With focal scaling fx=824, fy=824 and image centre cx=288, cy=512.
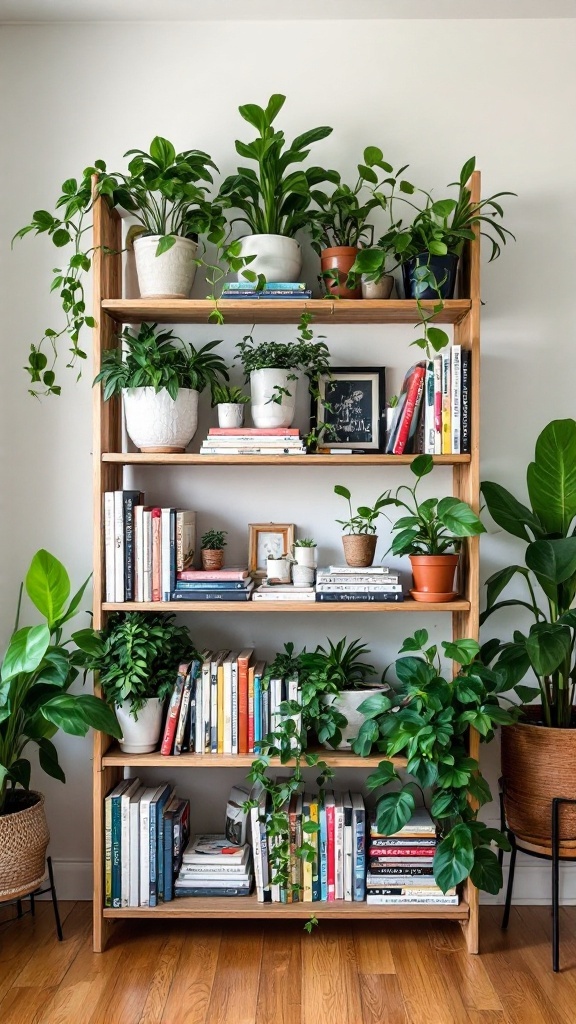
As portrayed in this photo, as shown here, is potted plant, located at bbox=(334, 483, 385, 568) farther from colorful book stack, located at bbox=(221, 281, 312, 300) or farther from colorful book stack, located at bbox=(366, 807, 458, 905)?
colorful book stack, located at bbox=(366, 807, 458, 905)

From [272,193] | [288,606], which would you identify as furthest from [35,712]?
[272,193]

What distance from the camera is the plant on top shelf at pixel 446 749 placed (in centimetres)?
220

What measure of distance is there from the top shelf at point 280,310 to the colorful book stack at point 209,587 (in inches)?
30.0

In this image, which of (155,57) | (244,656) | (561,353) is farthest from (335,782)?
(155,57)

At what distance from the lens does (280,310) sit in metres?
2.38

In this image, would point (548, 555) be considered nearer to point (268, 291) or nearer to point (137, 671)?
point (268, 291)

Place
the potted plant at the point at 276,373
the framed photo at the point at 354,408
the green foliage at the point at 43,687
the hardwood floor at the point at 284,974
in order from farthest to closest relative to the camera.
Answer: the framed photo at the point at 354,408 < the potted plant at the point at 276,373 < the green foliage at the point at 43,687 < the hardwood floor at the point at 284,974

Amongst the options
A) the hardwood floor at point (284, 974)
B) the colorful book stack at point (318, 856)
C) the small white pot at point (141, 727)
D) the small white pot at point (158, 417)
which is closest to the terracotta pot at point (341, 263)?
the small white pot at point (158, 417)

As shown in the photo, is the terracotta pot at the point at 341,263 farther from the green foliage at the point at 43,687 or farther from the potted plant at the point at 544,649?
the green foliage at the point at 43,687

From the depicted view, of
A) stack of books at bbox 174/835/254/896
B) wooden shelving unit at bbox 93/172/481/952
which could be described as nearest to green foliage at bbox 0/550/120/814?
wooden shelving unit at bbox 93/172/481/952

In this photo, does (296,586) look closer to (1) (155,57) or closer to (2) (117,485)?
(2) (117,485)

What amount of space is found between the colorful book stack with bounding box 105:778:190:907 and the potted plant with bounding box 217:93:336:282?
5.06 ft

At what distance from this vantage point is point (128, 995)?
2.10 m

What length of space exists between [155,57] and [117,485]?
1367mm
